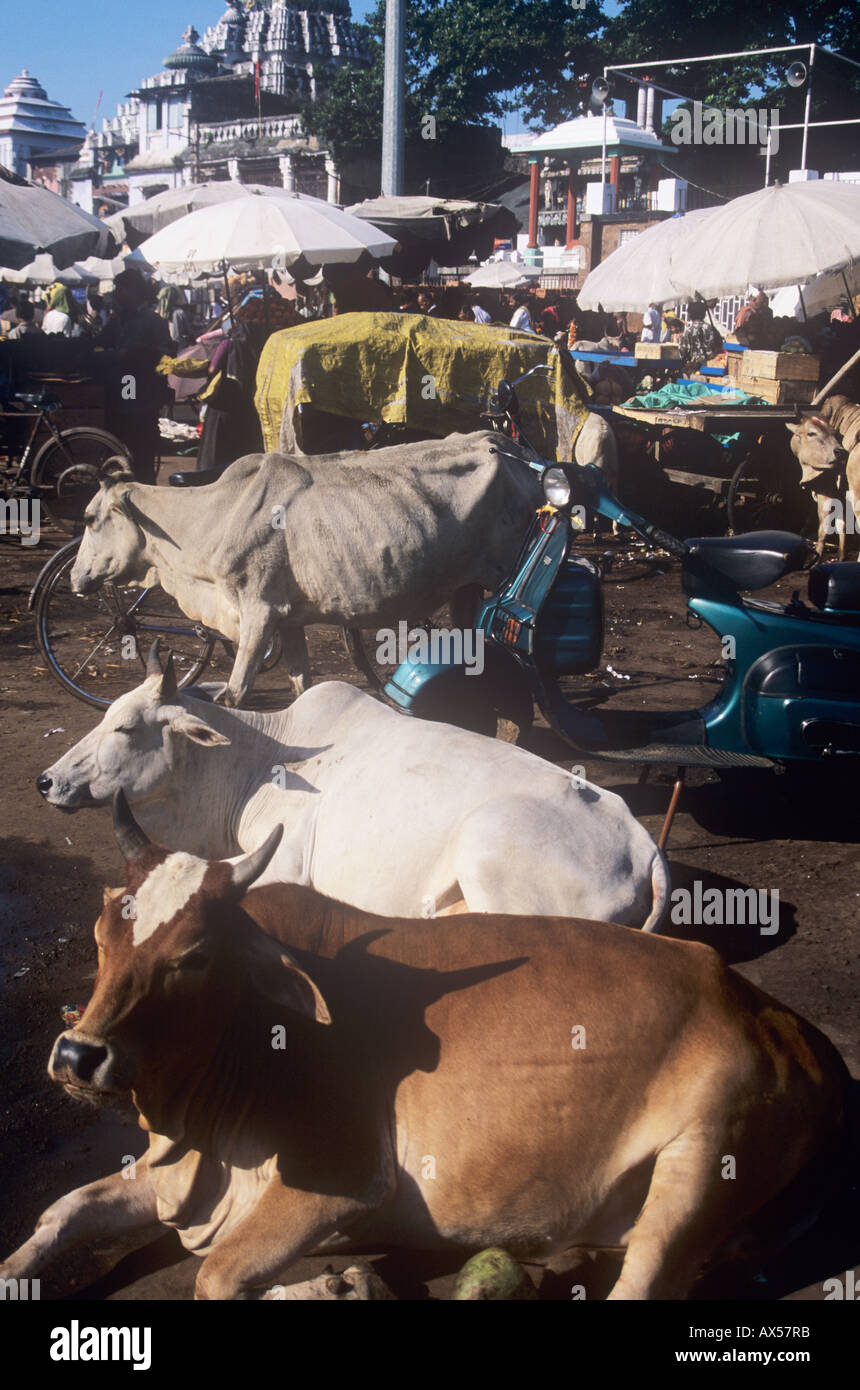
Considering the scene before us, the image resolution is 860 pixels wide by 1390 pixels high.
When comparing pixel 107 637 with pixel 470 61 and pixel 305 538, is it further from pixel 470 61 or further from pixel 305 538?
pixel 470 61

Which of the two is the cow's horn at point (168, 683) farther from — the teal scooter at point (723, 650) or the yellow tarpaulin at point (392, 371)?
the yellow tarpaulin at point (392, 371)

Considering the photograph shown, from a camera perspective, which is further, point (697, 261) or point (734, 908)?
point (697, 261)

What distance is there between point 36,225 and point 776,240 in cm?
778

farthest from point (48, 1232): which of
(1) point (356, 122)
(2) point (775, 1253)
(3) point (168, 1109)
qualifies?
(1) point (356, 122)

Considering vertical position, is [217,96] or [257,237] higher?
[217,96]

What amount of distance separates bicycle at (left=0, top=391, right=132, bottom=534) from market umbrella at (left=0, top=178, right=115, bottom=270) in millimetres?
2249

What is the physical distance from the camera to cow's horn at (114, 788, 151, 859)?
257 cm

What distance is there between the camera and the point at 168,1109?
250cm

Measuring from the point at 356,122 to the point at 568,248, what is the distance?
12.8 metres

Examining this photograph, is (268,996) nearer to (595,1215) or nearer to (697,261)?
(595,1215)

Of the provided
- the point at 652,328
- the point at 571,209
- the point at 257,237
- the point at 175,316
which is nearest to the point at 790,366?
the point at 257,237

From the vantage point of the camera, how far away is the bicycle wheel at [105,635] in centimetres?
641

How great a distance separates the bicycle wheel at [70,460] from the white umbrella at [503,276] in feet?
57.2

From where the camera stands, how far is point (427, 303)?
1530 centimetres
